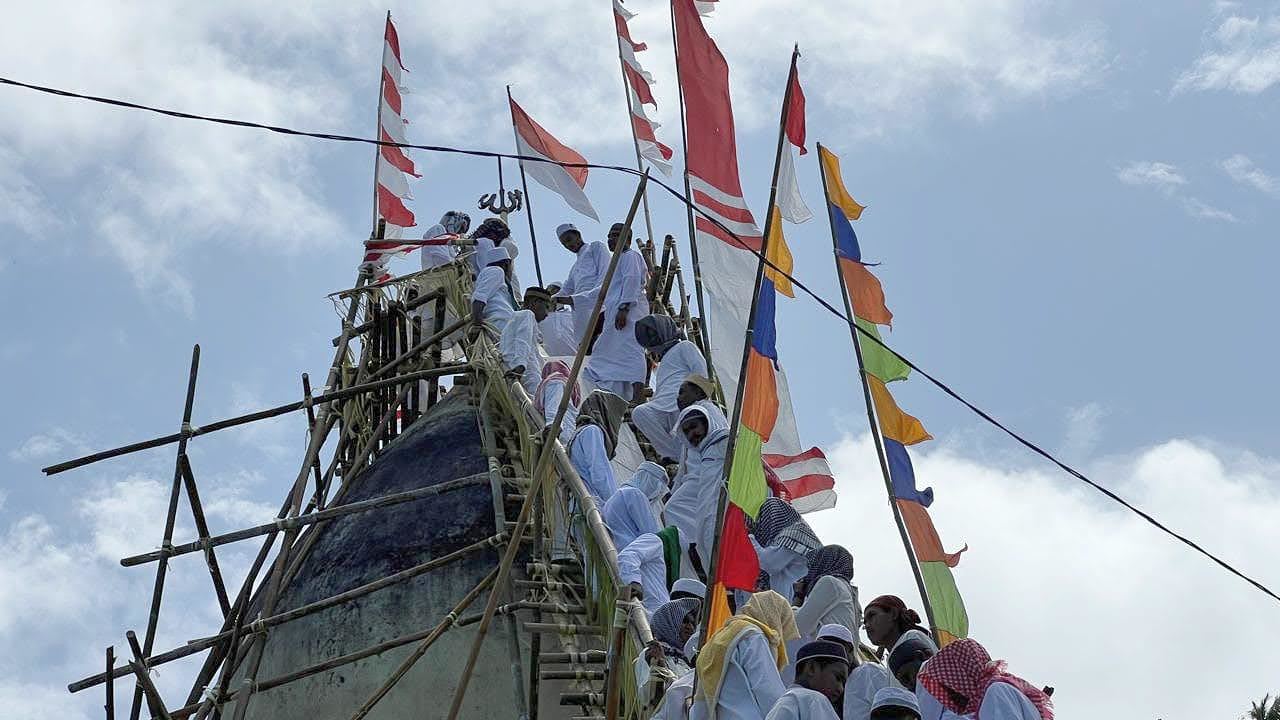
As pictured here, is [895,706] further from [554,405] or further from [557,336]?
[557,336]

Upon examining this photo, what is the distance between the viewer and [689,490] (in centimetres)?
762

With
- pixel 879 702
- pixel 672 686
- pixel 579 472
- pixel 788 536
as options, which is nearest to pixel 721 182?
pixel 579 472

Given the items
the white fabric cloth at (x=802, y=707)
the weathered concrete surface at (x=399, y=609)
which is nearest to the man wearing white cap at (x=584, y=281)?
the weathered concrete surface at (x=399, y=609)

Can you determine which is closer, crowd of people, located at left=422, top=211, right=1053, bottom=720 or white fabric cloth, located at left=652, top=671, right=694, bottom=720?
crowd of people, located at left=422, top=211, right=1053, bottom=720

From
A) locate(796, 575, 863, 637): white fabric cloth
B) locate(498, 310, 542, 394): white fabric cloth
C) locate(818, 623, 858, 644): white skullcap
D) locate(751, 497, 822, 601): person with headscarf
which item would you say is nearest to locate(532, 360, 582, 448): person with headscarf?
locate(498, 310, 542, 394): white fabric cloth

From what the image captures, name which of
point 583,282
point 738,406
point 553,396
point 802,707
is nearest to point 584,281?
point 583,282

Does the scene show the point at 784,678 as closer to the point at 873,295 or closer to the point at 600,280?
the point at 873,295

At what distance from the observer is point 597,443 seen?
837 centimetres

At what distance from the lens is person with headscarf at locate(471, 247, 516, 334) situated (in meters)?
10.8

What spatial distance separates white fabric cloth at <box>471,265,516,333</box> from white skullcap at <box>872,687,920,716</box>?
245 inches

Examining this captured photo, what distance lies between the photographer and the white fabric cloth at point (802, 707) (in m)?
4.76

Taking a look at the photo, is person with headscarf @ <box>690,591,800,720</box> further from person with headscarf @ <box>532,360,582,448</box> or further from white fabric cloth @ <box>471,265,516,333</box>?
white fabric cloth @ <box>471,265,516,333</box>

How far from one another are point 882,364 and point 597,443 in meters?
1.58

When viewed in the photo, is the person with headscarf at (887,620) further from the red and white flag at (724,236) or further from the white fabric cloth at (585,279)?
the white fabric cloth at (585,279)
